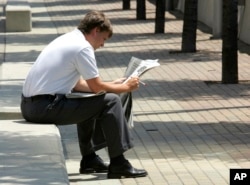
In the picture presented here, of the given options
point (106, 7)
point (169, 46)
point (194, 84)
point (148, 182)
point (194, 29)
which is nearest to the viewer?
point (148, 182)

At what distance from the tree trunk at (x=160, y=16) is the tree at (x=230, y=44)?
26.9ft

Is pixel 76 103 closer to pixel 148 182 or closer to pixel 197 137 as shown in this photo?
pixel 148 182

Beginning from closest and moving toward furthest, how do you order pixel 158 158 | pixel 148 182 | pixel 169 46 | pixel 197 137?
pixel 148 182
pixel 158 158
pixel 197 137
pixel 169 46

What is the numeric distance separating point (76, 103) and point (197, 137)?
2.88m

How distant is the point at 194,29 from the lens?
2284 centimetres

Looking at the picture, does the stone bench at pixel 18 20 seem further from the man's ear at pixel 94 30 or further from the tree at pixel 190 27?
the man's ear at pixel 94 30

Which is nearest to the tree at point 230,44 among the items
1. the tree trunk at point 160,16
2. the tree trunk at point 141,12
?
the tree trunk at point 160,16

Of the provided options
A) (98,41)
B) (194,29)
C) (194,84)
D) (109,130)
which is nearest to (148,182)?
(109,130)

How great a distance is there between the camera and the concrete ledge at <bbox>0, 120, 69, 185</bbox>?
27.3 feet

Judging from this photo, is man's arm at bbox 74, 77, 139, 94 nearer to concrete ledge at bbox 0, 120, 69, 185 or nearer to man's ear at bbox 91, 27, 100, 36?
man's ear at bbox 91, 27, 100, 36

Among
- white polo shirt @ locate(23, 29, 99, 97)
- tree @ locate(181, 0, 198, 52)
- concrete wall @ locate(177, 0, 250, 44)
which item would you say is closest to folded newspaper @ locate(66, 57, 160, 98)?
white polo shirt @ locate(23, 29, 99, 97)

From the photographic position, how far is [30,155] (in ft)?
30.3

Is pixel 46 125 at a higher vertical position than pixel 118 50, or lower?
higher

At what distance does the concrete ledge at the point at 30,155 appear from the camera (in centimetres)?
833
